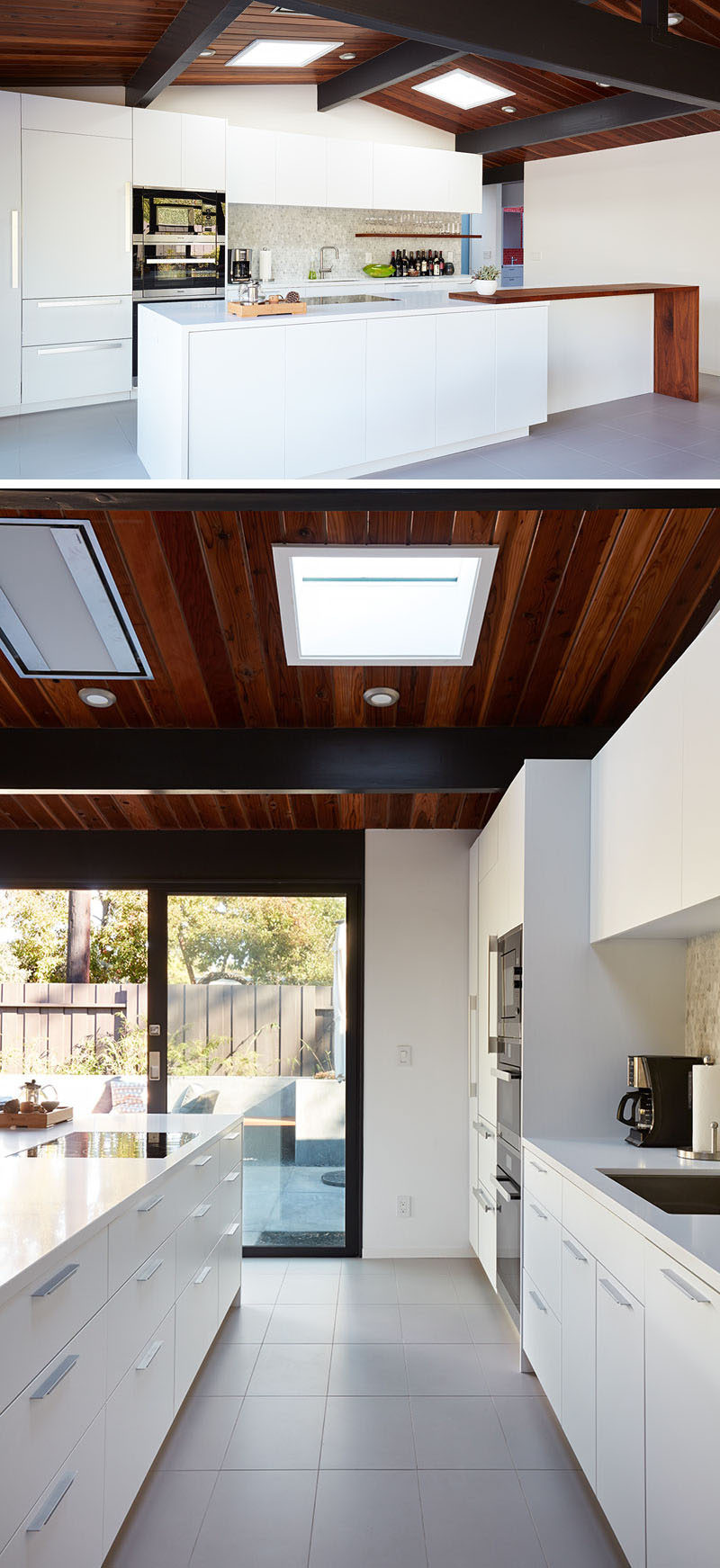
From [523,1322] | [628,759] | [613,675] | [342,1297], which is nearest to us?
[628,759]

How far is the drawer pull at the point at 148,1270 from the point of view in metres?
2.86

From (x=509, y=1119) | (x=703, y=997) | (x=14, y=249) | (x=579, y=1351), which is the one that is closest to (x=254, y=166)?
A: (x=14, y=249)

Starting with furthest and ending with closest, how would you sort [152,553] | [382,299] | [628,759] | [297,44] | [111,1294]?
[152,553] → [628,759] → [111,1294] → [382,299] → [297,44]

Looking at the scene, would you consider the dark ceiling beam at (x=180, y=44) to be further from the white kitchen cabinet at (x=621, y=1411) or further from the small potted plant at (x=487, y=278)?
the white kitchen cabinet at (x=621, y=1411)

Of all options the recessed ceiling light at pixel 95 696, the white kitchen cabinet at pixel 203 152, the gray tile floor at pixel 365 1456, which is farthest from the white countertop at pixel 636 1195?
the recessed ceiling light at pixel 95 696

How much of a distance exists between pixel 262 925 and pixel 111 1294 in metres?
3.52

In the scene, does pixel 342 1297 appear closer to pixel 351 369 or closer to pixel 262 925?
pixel 262 925

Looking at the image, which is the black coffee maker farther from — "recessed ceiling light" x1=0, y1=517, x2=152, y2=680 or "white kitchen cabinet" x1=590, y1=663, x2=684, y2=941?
"recessed ceiling light" x1=0, y1=517, x2=152, y2=680

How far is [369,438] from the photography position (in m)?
2.25

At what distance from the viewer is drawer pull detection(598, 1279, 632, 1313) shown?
98.6 inches

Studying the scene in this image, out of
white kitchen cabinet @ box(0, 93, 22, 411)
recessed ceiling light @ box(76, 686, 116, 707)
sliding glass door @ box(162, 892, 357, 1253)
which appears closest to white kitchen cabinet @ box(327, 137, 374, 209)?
white kitchen cabinet @ box(0, 93, 22, 411)

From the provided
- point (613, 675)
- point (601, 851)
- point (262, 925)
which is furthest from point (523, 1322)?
point (262, 925)

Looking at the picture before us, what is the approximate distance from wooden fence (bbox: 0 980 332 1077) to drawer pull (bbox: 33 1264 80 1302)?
371 centimetres

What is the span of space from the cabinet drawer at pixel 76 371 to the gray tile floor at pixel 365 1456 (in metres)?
2.51
